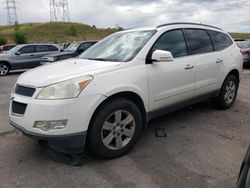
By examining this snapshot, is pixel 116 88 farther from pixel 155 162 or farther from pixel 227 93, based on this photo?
pixel 227 93

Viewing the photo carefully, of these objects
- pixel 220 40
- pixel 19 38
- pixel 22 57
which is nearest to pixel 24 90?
pixel 220 40

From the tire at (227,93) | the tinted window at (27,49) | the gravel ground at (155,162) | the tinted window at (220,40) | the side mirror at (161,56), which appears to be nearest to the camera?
the gravel ground at (155,162)

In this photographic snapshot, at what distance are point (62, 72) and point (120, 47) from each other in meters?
1.15

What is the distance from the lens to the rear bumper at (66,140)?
3.24m

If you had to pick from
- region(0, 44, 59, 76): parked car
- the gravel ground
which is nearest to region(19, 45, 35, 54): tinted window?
region(0, 44, 59, 76): parked car

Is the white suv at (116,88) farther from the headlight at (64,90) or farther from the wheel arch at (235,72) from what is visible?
the wheel arch at (235,72)

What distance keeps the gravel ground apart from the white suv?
0.90 feet

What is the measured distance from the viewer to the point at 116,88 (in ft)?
11.6

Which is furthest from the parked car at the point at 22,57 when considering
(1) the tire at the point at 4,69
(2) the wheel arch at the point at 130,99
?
(2) the wheel arch at the point at 130,99

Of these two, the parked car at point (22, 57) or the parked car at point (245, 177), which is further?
the parked car at point (22, 57)

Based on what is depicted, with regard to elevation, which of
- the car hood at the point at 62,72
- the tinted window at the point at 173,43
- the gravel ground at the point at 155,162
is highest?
the tinted window at the point at 173,43

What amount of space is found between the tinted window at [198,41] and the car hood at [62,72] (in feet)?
5.50

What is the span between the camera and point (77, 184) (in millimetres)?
3117

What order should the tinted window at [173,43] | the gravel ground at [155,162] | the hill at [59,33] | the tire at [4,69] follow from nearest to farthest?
the gravel ground at [155,162]
the tinted window at [173,43]
the tire at [4,69]
the hill at [59,33]
